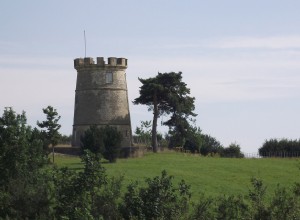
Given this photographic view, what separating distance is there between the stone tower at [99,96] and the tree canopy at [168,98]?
324 cm

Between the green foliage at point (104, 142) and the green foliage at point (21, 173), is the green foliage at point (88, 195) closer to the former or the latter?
the green foliage at point (21, 173)

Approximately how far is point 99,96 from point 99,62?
2995 mm

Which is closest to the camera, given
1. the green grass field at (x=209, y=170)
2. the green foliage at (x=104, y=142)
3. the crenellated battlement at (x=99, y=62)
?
the green grass field at (x=209, y=170)

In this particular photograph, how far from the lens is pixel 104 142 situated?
52219 mm

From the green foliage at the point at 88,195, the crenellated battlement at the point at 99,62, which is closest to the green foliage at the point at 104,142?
the crenellated battlement at the point at 99,62

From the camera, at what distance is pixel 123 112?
63.1m

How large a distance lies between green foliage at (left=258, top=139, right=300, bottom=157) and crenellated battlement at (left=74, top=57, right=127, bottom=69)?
2210cm

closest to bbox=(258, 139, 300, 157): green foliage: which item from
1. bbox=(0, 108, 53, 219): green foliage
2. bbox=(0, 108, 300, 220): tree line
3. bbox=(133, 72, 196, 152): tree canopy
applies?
bbox=(133, 72, 196, 152): tree canopy

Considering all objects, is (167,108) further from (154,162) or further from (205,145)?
(205,145)

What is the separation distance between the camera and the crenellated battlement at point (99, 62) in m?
61.7

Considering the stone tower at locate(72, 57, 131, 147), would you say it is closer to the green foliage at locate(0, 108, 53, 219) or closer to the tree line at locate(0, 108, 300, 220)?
the green foliage at locate(0, 108, 53, 219)

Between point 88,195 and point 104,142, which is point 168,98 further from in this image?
point 88,195

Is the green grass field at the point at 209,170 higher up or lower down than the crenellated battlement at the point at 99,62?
lower down

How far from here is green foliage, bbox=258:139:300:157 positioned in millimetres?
74875
